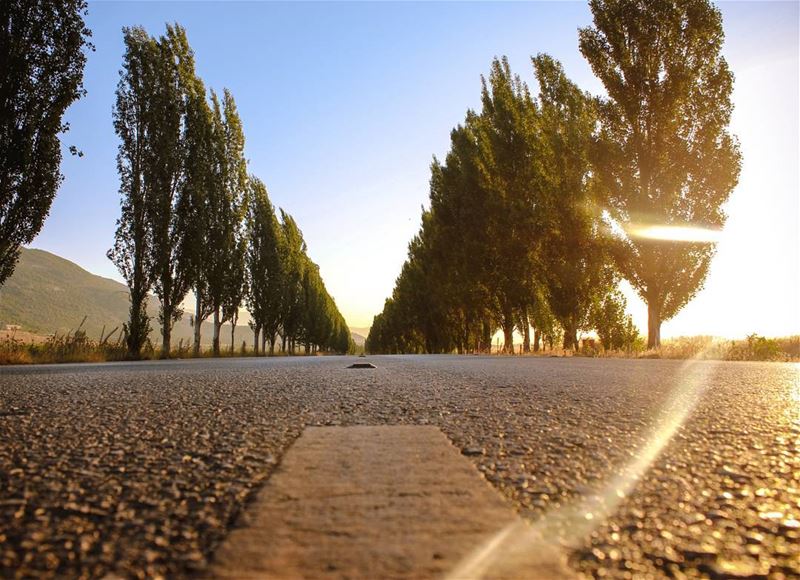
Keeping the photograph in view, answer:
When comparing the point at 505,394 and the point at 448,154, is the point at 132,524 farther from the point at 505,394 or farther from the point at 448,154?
the point at 448,154

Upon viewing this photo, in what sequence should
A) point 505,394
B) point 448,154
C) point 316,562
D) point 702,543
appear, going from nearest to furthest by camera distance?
1. point 316,562
2. point 702,543
3. point 505,394
4. point 448,154

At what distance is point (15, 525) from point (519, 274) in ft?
69.3

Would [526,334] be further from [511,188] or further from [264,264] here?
[264,264]

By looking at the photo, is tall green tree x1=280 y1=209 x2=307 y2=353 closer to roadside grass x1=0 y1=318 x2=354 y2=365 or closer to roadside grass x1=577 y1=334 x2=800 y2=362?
roadside grass x1=0 y1=318 x2=354 y2=365

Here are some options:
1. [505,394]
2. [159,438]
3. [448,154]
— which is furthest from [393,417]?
[448,154]

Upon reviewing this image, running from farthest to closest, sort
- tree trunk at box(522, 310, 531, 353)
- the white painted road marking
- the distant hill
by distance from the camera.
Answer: the distant hill < tree trunk at box(522, 310, 531, 353) < the white painted road marking

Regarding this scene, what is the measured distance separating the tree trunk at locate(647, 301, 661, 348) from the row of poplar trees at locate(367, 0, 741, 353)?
0.14 ft

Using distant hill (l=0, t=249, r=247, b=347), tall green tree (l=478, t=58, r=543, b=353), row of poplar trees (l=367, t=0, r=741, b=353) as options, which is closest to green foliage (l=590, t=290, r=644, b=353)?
row of poplar trees (l=367, t=0, r=741, b=353)

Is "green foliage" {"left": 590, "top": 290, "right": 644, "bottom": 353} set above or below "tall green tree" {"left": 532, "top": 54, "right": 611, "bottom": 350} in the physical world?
below

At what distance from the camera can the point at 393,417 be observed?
10.5 ft

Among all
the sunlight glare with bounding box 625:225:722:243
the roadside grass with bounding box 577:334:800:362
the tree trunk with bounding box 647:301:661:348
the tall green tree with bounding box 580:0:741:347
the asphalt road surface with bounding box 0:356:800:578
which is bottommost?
the asphalt road surface with bounding box 0:356:800:578

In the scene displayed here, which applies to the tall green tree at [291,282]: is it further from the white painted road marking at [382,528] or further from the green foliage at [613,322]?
the white painted road marking at [382,528]

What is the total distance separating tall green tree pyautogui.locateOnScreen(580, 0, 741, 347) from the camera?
15.7 meters

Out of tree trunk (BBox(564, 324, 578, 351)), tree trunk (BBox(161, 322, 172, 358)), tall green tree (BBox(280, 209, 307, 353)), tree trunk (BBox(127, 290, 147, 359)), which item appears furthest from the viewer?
tall green tree (BBox(280, 209, 307, 353))
